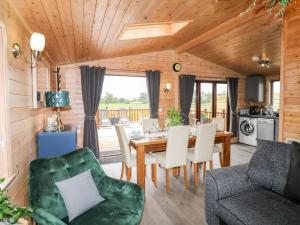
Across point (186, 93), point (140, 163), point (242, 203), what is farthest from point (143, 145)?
point (186, 93)

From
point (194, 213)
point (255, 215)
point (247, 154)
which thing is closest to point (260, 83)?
point (247, 154)

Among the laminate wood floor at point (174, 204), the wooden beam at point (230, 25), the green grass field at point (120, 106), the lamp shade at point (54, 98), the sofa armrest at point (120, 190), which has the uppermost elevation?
the wooden beam at point (230, 25)

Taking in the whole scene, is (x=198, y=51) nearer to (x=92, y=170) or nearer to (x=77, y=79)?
(x=77, y=79)

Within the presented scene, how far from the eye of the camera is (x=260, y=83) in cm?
Answer: 641

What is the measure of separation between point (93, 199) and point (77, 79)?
360 cm

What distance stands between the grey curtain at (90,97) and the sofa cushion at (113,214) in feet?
9.85

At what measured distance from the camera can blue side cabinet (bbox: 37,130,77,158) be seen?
2.77 metres

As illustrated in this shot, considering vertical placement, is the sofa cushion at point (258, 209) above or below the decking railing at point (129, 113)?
below

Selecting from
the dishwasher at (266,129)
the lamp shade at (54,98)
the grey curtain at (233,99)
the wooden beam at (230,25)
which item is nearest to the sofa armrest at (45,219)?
the lamp shade at (54,98)

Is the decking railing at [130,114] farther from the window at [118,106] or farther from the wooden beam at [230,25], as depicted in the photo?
the wooden beam at [230,25]

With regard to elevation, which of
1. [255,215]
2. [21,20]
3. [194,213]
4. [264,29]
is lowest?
[194,213]

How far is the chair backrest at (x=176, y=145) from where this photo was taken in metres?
3.08

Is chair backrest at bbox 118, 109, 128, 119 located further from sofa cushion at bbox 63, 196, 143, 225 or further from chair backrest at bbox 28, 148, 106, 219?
sofa cushion at bbox 63, 196, 143, 225

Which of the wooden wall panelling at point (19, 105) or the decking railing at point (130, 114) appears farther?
the decking railing at point (130, 114)
